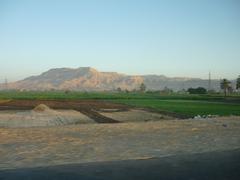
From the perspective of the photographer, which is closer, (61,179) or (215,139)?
(61,179)

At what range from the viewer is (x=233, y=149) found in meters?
16.3

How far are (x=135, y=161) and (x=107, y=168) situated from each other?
5.00 ft

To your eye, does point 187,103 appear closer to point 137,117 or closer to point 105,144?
point 137,117

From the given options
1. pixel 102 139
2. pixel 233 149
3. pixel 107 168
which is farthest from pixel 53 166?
pixel 233 149

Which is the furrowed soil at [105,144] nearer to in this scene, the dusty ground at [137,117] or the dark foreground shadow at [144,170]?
the dark foreground shadow at [144,170]

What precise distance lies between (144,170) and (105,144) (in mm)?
5873

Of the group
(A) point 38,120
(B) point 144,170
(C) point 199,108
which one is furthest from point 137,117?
(B) point 144,170

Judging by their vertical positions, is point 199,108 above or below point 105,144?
below

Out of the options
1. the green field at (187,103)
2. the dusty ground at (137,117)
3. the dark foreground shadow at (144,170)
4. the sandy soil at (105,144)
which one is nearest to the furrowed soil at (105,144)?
the sandy soil at (105,144)

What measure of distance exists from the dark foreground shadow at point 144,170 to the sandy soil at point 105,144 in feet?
3.32

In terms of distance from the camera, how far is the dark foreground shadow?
424 inches

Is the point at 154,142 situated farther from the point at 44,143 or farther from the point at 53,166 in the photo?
the point at 53,166

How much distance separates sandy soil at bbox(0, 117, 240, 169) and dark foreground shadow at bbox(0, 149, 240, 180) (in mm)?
1011

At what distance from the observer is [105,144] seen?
17.3m
